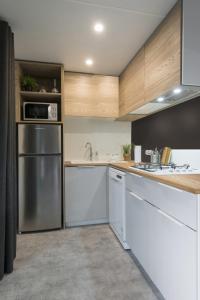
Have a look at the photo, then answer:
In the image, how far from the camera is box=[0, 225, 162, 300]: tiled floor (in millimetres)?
1488

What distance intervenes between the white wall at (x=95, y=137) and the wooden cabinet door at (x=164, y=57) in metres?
1.38

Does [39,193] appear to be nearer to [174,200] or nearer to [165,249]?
[165,249]

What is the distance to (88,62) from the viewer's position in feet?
8.69

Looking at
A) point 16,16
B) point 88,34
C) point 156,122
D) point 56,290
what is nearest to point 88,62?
point 88,34

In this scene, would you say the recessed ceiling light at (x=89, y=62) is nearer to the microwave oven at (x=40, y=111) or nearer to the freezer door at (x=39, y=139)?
the microwave oven at (x=40, y=111)

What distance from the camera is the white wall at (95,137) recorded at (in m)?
3.23

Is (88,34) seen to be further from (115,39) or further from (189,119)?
(189,119)

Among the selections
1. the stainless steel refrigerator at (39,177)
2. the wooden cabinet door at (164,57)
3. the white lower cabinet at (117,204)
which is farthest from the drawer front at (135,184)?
the stainless steel refrigerator at (39,177)

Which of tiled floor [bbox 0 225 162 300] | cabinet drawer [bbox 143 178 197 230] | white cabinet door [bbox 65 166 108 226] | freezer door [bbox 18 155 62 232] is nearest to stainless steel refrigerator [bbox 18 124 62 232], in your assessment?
freezer door [bbox 18 155 62 232]

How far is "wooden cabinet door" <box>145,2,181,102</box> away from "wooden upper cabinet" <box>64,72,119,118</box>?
1030 millimetres

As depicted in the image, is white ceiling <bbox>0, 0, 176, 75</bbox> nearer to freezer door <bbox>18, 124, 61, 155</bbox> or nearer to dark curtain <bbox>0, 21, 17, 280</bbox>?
dark curtain <bbox>0, 21, 17, 280</bbox>

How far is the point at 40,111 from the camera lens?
8.86ft

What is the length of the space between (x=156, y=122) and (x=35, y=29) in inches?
71.0

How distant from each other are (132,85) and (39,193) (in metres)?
1.88
